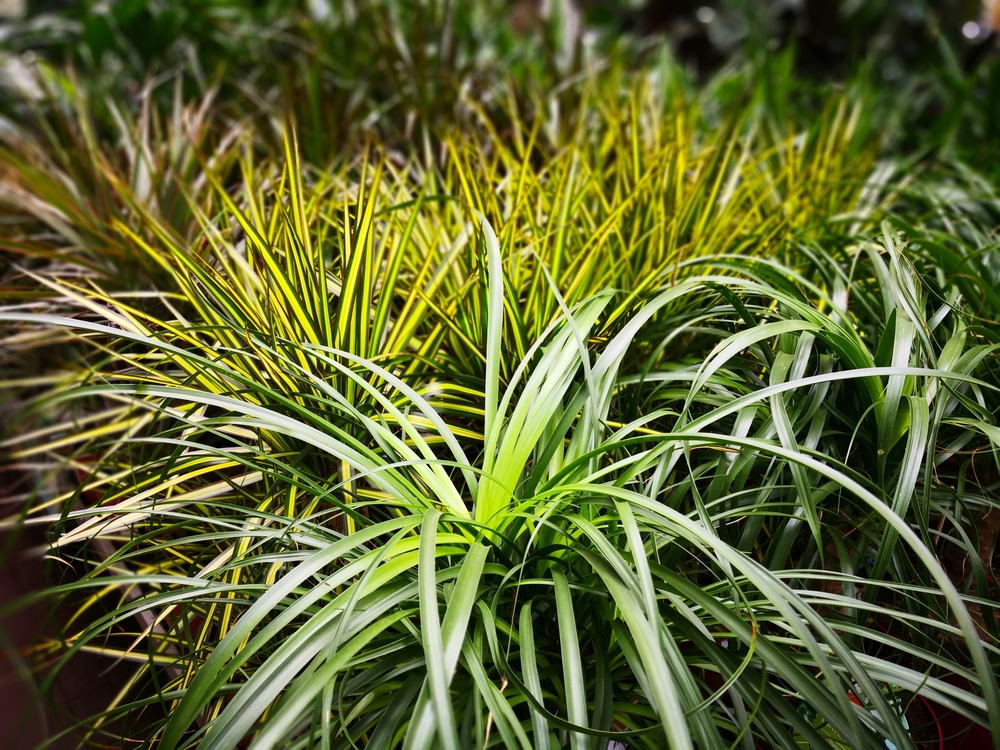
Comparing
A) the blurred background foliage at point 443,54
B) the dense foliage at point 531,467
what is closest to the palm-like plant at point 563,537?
the dense foliage at point 531,467

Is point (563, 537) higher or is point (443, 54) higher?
point (443, 54)

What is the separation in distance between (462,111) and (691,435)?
1.46 meters

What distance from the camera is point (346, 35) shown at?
2.21 m

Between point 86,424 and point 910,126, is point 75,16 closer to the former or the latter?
point 86,424

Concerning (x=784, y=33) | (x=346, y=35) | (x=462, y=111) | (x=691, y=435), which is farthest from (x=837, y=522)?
(x=784, y=33)

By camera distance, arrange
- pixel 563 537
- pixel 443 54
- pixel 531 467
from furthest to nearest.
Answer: pixel 443 54
pixel 531 467
pixel 563 537

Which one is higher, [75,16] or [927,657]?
[75,16]

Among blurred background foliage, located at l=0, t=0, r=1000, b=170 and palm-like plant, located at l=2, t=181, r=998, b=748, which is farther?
blurred background foliage, located at l=0, t=0, r=1000, b=170

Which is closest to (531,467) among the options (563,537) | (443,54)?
(563,537)

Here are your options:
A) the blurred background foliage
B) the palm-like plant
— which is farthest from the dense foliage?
the blurred background foliage

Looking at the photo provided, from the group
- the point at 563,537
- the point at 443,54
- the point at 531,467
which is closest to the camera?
the point at 563,537

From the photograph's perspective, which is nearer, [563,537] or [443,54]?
[563,537]

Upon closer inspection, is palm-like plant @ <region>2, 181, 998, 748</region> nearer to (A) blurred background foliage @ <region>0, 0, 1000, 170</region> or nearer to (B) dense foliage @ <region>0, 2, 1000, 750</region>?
(B) dense foliage @ <region>0, 2, 1000, 750</region>

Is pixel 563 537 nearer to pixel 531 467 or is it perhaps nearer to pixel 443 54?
pixel 531 467
